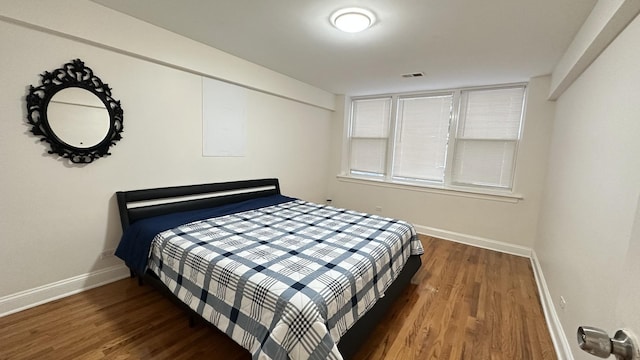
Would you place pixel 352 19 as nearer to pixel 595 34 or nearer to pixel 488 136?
pixel 595 34

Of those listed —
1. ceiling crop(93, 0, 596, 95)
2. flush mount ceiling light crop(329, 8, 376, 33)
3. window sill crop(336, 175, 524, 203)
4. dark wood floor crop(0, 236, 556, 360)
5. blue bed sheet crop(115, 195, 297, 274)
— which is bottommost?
dark wood floor crop(0, 236, 556, 360)

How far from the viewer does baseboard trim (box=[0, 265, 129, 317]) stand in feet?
6.43

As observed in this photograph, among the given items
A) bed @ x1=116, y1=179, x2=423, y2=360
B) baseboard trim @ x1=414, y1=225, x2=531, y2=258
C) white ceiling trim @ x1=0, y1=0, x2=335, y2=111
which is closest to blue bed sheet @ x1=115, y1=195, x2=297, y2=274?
bed @ x1=116, y1=179, x2=423, y2=360

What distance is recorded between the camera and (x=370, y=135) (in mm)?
4891

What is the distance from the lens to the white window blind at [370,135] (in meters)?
4.73

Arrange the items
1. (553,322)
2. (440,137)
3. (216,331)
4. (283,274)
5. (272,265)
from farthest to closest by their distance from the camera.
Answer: (440,137) < (553,322) < (216,331) < (272,265) < (283,274)

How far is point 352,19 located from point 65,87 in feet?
7.75

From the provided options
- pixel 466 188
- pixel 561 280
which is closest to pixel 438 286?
pixel 561 280

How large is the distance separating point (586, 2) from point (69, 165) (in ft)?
13.3

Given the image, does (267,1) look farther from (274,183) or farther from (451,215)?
(451,215)

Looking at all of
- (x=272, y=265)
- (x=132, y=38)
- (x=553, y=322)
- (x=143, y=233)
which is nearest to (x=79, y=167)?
(x=143, y=233)

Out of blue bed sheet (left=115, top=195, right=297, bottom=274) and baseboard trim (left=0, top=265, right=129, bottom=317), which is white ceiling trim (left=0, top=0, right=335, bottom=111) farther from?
baseboard trim (left=0, top=265, right=129, bottom=317)

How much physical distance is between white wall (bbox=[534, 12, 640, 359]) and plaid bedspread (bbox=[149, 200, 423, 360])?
1.08m

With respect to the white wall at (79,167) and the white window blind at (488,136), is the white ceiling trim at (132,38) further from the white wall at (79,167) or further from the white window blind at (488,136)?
the white window blind at (488,136)
